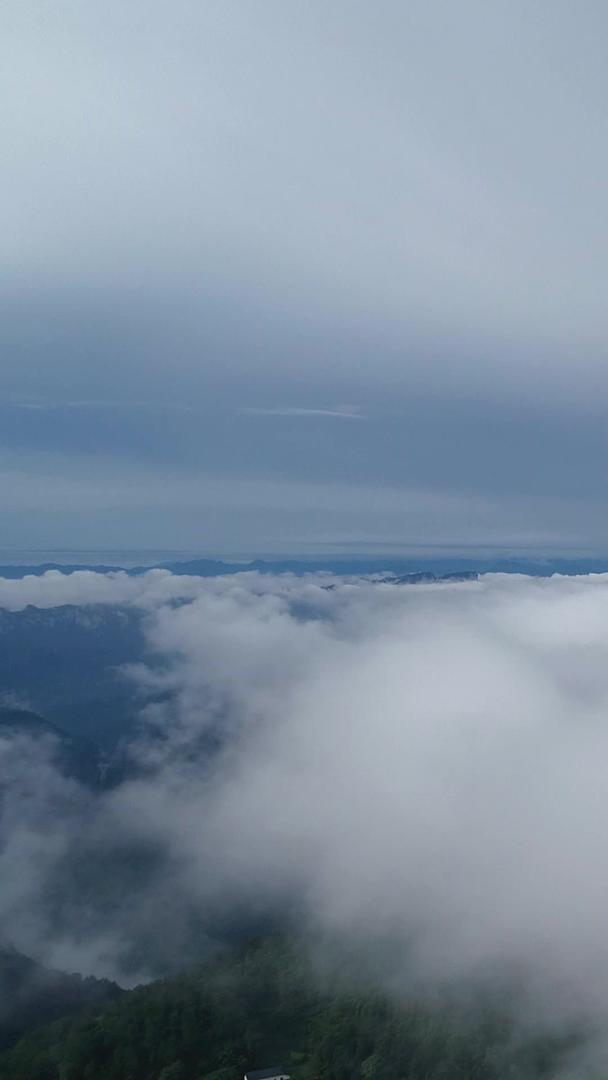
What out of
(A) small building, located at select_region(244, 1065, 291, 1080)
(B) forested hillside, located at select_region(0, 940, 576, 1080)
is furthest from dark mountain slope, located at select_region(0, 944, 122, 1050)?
(A) small building, located at select_region(244, 1065, 291, 1080)

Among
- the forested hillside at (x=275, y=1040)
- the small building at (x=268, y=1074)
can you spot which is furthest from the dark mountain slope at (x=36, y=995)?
the small building at (x=268, y=1074)

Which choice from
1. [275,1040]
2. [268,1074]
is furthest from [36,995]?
[268,1074]

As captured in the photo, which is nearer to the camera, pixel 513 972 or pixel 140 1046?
pixel 140 1046

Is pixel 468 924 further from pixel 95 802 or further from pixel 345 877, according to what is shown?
pixel 95 802

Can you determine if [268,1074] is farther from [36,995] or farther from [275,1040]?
[36,995]

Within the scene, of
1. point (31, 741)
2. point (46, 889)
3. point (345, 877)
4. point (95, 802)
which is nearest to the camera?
point (345, 877)

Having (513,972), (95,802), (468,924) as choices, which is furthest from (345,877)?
(95,802)

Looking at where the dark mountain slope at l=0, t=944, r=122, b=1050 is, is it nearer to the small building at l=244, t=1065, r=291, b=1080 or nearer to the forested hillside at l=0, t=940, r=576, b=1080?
the forested hillside at l=0, t=940, r=576, b=1080

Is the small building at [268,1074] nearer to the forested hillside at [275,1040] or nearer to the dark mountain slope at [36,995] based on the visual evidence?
the forested hillside at [275,1040]
